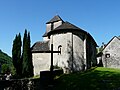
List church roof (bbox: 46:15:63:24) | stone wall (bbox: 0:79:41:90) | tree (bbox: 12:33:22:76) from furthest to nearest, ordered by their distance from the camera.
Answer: church roof (bbox: 46:15:63:24), tree (bbox: 12:33:22:76), stone wall (bbox: 0:79:41:90)

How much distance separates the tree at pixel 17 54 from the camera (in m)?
36.5

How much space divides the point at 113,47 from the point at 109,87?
26431 millimetres

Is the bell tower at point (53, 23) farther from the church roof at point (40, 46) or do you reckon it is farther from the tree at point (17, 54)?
the tree at point (17, 54)

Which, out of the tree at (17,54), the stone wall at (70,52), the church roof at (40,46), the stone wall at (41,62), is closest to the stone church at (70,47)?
the stone wall at (70,52)

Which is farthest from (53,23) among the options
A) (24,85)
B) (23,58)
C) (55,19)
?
(24,85)

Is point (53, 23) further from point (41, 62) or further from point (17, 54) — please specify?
point (41, 62)

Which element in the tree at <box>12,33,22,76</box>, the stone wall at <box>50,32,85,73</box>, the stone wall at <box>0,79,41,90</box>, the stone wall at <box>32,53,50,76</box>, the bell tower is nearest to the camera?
the stone wall at <box>0,79,41,90</box>

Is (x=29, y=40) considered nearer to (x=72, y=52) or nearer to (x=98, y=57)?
(x=72, y=52)

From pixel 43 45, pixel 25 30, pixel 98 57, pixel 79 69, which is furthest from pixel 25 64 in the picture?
pixel 98 57

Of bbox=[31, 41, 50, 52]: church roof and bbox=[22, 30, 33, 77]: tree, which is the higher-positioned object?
bbox=[31, 41, 50, 52]: church roof

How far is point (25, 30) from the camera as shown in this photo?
38.3 meters

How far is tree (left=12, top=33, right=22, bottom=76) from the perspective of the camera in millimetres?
36500

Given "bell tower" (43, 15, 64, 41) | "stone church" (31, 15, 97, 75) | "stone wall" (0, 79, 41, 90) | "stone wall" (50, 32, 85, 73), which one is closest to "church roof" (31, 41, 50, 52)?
"stone church" (31, 15, 97, 75)

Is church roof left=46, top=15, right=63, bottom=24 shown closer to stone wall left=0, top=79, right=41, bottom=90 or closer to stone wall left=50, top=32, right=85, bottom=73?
stone wall left=50, top=32, right=85, bottom=73
